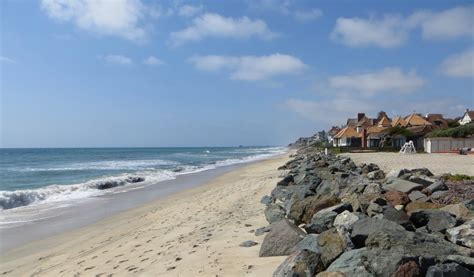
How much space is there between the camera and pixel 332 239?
15.9 ft

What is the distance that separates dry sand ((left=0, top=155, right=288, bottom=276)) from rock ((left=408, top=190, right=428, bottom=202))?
3.07 m

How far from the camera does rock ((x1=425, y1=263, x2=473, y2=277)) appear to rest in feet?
12.3

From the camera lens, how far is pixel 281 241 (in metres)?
5.78

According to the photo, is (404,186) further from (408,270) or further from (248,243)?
(408,270)

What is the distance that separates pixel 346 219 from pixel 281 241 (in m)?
1.00

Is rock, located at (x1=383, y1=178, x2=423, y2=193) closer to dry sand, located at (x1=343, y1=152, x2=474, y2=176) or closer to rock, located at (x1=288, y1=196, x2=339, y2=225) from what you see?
rock, located at (x1=288, y1=196, x2=339, y2=225)

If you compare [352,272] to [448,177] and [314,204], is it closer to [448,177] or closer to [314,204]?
[314,204]

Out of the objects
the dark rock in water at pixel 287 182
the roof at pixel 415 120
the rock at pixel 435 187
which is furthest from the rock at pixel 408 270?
the roof at pixel 415 120

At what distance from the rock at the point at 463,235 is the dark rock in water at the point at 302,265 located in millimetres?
1828

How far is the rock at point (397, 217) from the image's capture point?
217 inches

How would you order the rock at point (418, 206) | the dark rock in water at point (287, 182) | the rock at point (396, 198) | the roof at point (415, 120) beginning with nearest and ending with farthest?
the rock at point (418, 206)
the rock at point (396, 198)
the dark rock in water at point (287, 182)
the roof at point (415, 120)

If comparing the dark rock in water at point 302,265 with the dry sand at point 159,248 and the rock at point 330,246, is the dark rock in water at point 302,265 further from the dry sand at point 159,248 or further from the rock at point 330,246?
the dry sand at point 159,248

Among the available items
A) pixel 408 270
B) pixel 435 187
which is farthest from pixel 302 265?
pixel 435 187

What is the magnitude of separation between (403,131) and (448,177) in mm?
44848
